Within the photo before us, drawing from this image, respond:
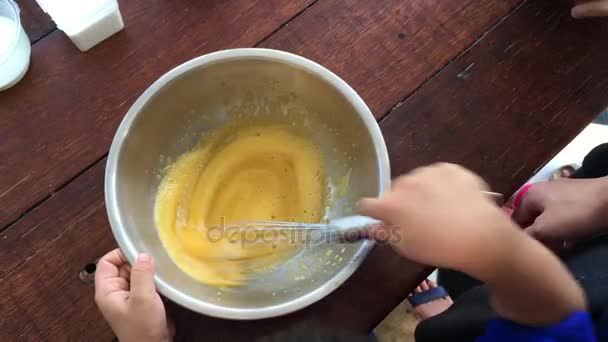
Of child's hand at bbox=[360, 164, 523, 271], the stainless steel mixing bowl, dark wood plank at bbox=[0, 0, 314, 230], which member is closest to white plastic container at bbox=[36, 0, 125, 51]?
dark wood plank at bbox=[0, 0, 314, 230]

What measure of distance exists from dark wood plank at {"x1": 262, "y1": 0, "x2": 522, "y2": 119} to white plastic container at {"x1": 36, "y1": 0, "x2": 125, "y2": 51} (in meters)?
0.19

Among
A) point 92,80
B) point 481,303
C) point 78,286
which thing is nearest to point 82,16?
point 92,80

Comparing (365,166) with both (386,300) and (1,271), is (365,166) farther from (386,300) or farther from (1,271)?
(1,271)

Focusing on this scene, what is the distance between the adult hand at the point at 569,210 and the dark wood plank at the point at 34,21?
2.10ft

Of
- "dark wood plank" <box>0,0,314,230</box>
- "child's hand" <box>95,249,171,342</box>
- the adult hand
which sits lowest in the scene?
the adult hand

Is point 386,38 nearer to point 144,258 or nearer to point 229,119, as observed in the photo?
point 229,119

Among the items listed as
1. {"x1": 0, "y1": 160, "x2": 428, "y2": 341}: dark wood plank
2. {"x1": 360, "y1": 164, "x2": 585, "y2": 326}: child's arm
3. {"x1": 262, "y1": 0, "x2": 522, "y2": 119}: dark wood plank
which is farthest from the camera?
{"x1": 262, "y1": 0, "x2": 522, "y2": 119}: dark wood plank

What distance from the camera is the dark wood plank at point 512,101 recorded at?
1.90 ft

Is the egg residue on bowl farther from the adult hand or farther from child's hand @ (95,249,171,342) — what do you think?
the adult hand

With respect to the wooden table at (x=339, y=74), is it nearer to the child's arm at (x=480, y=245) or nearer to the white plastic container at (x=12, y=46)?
the white plastic container at (x=12, y=46)

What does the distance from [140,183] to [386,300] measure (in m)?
0.30

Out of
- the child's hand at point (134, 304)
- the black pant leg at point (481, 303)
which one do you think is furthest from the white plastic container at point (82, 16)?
the black pant leg at point (481, 303)

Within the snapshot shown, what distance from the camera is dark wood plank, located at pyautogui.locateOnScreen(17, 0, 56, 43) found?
0.61 m

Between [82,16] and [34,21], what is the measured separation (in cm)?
9
